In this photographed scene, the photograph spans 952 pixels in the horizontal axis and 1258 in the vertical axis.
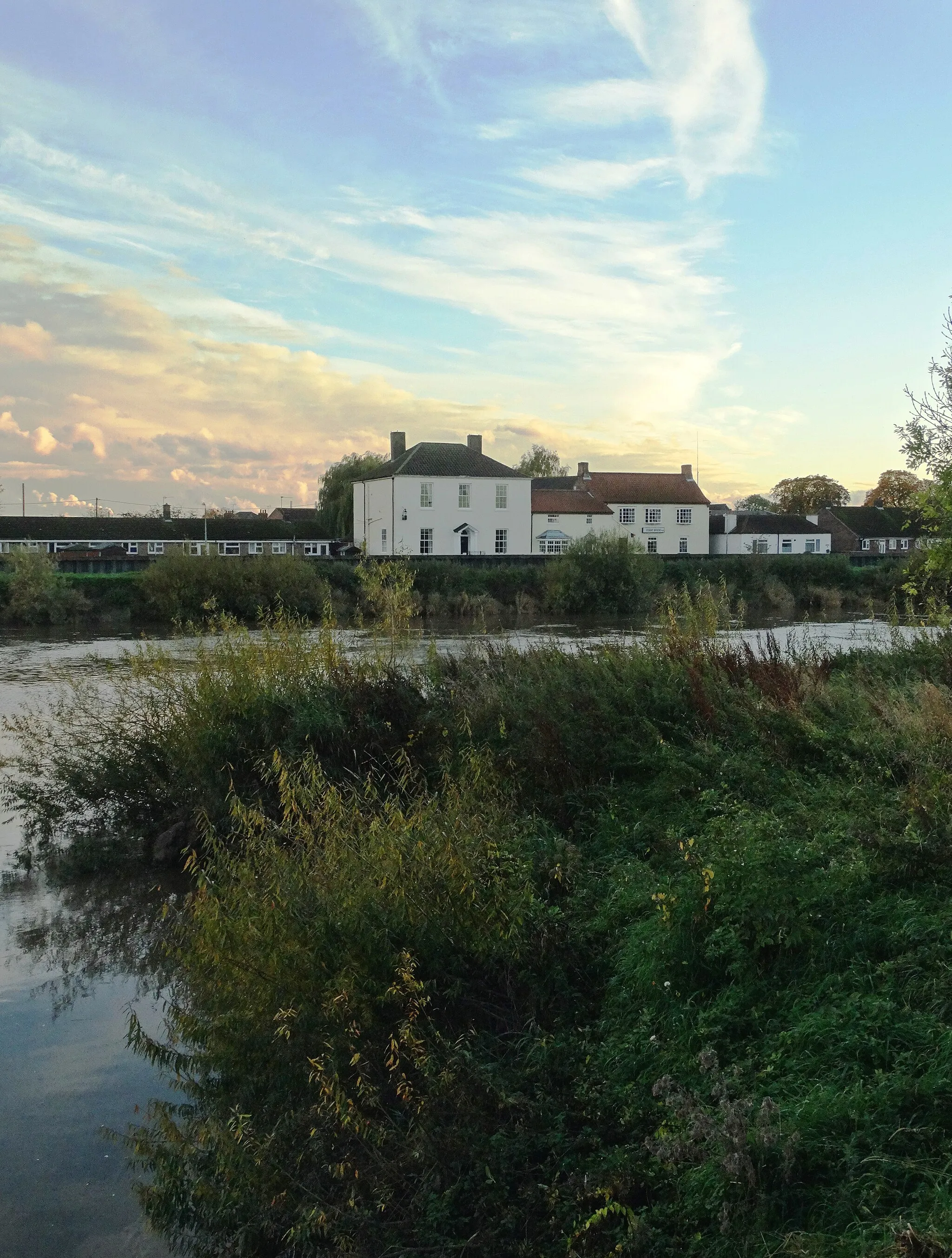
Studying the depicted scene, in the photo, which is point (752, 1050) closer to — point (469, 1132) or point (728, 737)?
point (469, 1132)

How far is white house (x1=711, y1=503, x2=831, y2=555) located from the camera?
8019 centimetres

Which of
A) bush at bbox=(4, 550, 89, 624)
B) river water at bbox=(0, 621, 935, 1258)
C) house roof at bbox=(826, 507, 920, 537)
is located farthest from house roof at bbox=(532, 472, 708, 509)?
river water at bbox=(0, 621, 935, 1258)

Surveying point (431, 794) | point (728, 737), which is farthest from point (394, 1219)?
point (728, 737)

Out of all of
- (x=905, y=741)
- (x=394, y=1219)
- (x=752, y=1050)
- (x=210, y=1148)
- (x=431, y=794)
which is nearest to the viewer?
(x=394, y=1219)

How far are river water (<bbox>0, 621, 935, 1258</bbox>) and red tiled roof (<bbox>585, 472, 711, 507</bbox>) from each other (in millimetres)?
68251

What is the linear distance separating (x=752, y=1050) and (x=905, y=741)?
3.51 meters

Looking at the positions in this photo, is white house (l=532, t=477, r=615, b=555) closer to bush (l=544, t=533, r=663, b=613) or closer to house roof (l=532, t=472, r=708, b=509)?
house roof (l=532, t=472, r=708, b=509)

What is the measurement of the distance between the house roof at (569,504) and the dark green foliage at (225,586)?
30217mm

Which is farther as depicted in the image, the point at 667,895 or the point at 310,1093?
the point at 667,895

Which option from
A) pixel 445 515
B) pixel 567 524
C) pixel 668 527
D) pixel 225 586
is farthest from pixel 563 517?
pixel 225 586

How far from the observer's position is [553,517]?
73562 millimetres

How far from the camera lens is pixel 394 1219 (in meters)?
4.84

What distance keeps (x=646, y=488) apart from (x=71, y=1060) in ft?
244

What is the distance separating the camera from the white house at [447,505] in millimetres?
68000
